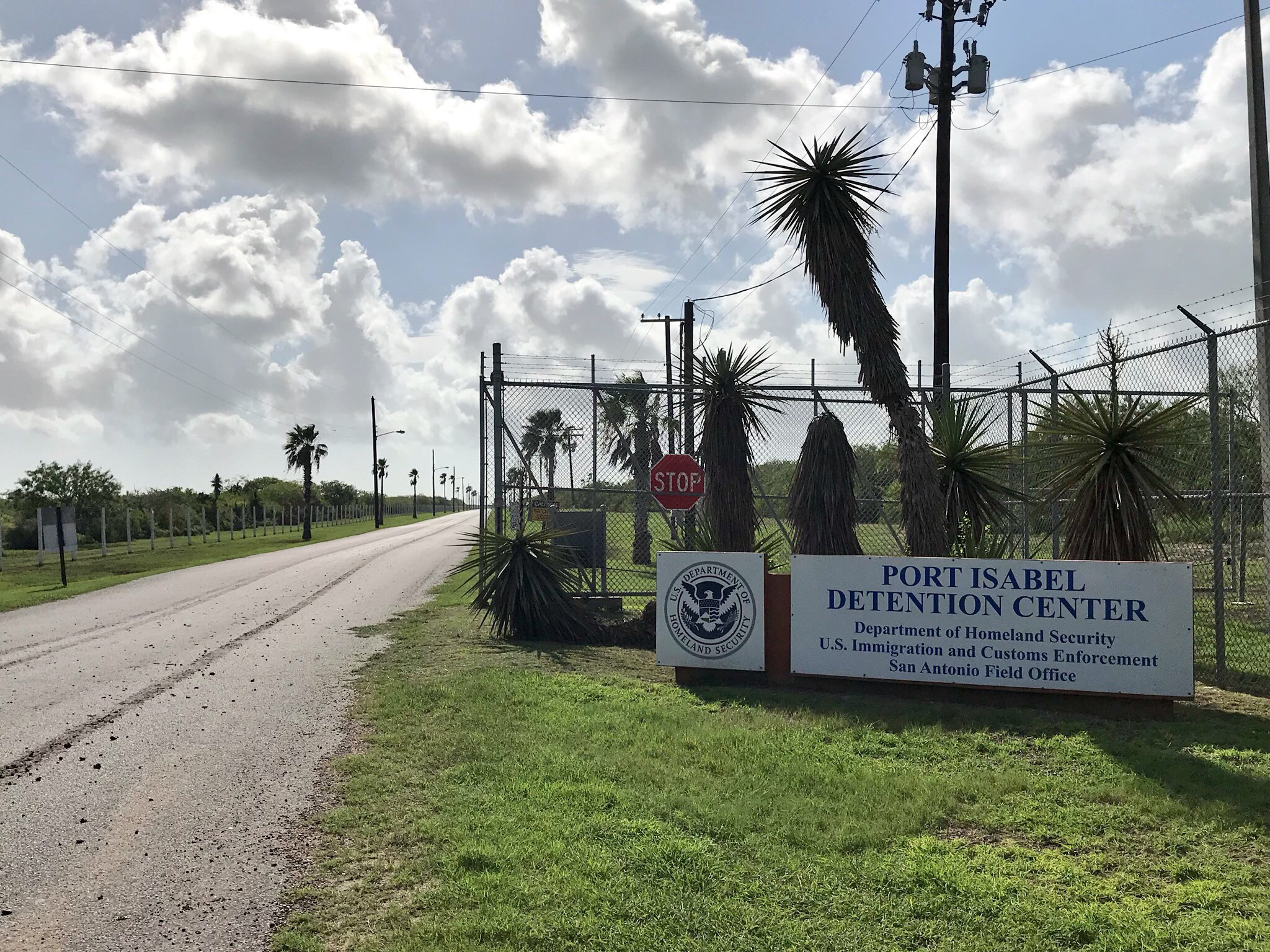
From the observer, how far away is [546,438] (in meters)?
12.9

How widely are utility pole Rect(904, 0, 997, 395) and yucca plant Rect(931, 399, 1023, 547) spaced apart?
11.1 feet

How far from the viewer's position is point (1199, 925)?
3861mm

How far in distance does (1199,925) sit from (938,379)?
9242mm

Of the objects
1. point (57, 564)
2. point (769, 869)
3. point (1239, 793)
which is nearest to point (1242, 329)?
point (1239, 793)

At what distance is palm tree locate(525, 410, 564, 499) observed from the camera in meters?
12.6

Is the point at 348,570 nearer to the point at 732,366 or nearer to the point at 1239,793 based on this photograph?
the point at 732,366

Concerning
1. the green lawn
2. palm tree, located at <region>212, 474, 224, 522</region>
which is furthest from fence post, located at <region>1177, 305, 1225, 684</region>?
palm tree, located at <region>212, 474, 224, 522</region>

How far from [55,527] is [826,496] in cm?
2593

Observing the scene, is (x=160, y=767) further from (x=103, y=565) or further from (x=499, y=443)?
(x=103, y=565)

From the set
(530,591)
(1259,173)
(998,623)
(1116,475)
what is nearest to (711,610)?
(998,623)

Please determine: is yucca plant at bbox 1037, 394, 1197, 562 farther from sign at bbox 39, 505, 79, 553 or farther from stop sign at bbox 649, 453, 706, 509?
sign at bbox 39, 505, 79, 553

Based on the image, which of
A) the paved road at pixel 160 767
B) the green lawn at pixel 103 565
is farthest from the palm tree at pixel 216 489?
the paved road at pixel 160 767

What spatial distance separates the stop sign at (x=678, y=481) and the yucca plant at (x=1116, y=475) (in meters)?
4.30

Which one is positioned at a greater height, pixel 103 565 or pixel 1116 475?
pixel 1116 475
